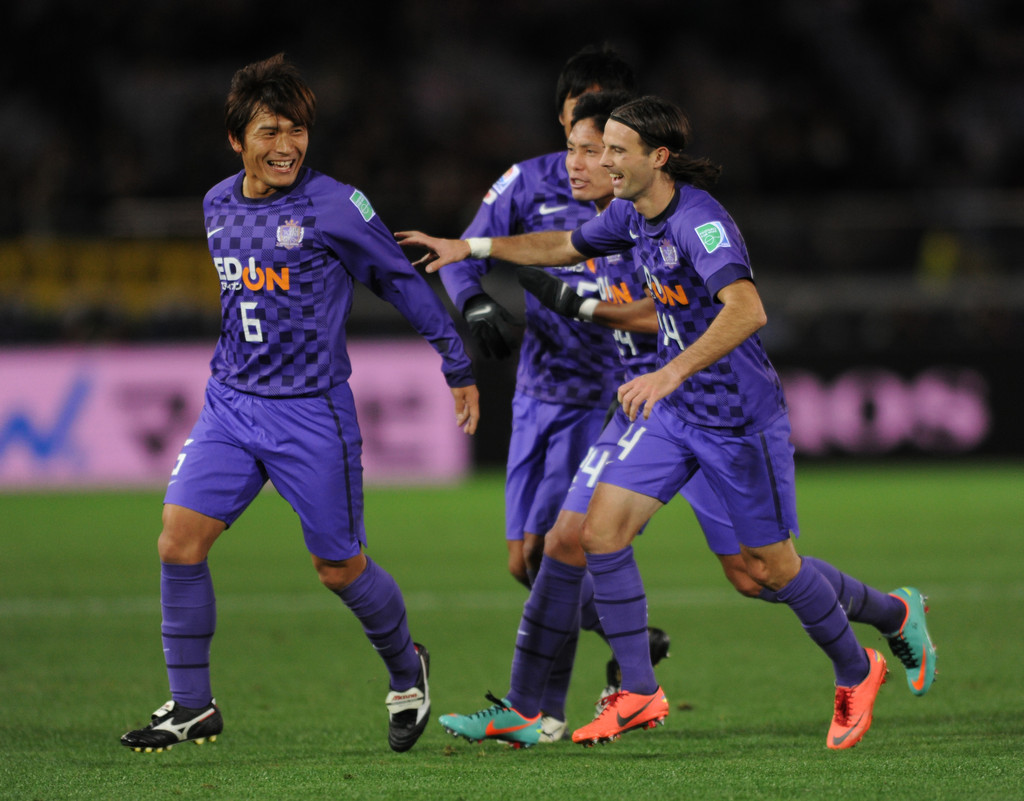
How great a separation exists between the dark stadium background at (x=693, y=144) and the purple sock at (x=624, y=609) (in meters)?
9.44

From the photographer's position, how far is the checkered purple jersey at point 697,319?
426cm

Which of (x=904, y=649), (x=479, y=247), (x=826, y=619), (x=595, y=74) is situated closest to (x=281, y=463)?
(x=479, y=247)

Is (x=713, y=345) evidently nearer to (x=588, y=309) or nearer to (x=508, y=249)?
(x=588, y=309)

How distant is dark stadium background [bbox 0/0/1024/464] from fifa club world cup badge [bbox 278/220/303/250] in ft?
31.3

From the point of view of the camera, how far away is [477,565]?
9.25 m

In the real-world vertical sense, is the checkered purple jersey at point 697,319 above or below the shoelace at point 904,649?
above

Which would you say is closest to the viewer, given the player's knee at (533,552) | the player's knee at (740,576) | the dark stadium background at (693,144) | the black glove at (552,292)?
the player's knee at (740,576)

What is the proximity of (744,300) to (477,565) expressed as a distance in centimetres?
546

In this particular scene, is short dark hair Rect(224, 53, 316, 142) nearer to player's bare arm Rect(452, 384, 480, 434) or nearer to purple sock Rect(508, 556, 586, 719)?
player's bare arm Rect(452, 384, 480, 434)

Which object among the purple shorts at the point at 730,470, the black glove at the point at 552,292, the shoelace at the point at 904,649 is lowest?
the shoelace at the point at 904,649

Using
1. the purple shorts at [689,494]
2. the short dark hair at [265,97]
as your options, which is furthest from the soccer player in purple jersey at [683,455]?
the short dark hair at [265,97]

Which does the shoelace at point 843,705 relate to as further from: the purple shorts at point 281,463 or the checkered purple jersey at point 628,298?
the purple shorts at point 281,463

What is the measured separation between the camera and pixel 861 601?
484cm

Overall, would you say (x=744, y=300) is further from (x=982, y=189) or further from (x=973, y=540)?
(x=982, y=189)
